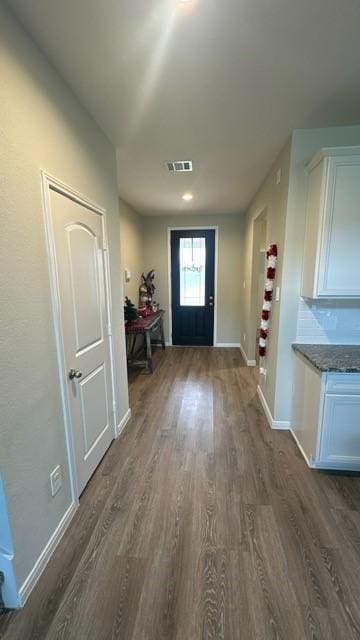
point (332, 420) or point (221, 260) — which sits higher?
point (221, 260)

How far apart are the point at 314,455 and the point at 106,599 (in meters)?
1.58

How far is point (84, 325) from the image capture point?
73.2 inches

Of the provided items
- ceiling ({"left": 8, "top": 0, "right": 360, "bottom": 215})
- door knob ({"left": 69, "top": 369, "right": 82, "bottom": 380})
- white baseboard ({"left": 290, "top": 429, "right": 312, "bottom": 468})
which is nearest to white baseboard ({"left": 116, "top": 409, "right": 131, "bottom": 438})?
door knob ({"left": 69, "top": 369, "right": 82, "bottom": 380})

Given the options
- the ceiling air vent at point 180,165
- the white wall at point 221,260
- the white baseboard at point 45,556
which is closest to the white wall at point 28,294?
the white baseboard at point 45,556

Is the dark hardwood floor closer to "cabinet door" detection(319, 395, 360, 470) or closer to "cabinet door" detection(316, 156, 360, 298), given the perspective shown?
"cabinet door" detection(319, 395, 360, 470)

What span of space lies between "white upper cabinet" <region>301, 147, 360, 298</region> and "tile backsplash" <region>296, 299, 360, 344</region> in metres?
0.28

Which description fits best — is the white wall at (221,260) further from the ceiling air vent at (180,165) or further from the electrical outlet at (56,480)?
the electrical outlet at (56,480)

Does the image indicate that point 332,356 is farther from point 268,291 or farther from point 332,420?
point 268,291

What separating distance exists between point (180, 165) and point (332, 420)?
106 inches

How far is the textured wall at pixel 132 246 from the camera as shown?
4082 mm

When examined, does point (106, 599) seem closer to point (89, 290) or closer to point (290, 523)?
point (290, 523)

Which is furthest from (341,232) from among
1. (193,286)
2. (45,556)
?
(193,286)

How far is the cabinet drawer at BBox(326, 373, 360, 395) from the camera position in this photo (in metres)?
1.86

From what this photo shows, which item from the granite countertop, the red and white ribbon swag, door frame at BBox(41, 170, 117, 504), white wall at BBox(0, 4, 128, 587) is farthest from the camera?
the red and white ribbon swag
